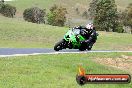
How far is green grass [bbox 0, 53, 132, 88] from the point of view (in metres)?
15.5

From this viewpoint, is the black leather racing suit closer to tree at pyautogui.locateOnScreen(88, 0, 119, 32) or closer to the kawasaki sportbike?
the kawasaki sportbike

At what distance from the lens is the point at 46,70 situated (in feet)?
59.2

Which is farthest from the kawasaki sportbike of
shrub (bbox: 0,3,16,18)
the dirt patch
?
shrub (bbox: 0,3,16,18)

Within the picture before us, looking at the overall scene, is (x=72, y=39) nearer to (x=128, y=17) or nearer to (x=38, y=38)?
(x=38, y=38)

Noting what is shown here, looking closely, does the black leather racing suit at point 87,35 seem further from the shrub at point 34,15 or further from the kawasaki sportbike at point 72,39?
the shrub at point 34,15

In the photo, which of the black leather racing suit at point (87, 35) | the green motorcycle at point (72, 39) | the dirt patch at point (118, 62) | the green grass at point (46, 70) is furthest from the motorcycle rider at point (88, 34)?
the dirt patch at point (118, 62)

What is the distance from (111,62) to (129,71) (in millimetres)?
2278

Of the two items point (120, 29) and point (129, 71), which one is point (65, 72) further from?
point (120, 29)

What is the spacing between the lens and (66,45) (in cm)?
2469

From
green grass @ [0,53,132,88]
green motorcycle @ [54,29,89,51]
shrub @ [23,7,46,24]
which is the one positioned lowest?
shrub @ [23,7,46,24]

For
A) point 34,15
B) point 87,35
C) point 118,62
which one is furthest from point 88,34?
point 34,15

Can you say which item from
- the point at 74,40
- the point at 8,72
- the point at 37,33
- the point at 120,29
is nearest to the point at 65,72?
the point at 8,72

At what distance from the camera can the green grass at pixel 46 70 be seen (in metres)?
15.5

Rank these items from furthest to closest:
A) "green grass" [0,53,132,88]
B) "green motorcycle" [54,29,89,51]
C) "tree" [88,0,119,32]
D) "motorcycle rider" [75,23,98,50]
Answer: "tree" [88,0,119,32]
"motorcycle rider" [75,23,98,50]
"green motorcycle" [54,29,89,51]
"green grass" [0,53,132,88]
